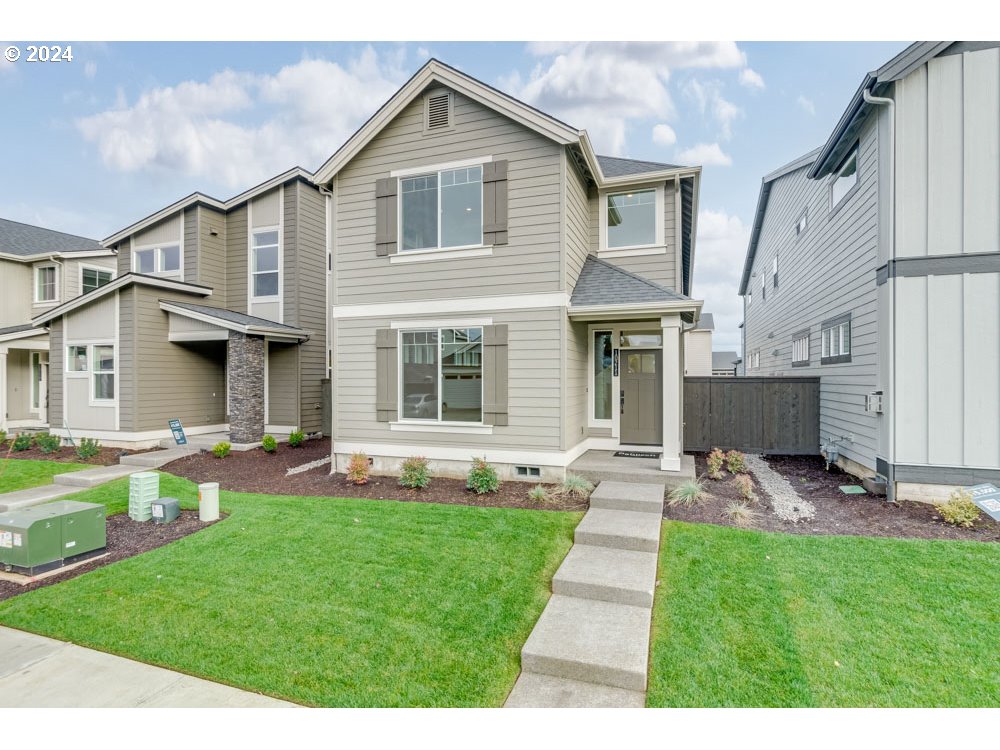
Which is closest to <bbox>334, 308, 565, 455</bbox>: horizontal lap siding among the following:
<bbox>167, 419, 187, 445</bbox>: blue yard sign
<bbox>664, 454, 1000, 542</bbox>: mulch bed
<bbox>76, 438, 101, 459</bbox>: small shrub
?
<bbox>664, 454, 1000, 542</bbox>: mulch bed

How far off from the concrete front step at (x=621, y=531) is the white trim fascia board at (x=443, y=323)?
3681 mm

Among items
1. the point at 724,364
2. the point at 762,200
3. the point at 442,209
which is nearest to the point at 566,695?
the point at 442,209

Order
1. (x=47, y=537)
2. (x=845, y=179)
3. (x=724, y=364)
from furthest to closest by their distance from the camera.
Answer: (x=724, y=364)
(x=845, y=179)
(x=47, y=537)

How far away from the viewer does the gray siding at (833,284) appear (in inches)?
299

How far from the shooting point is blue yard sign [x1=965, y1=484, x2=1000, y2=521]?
538 centimetres

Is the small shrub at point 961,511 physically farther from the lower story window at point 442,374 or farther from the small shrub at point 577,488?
the lower story window at point 442,374

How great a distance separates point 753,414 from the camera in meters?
10.9

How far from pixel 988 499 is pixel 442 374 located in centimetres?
762

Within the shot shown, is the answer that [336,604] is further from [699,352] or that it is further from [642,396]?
[699,352]

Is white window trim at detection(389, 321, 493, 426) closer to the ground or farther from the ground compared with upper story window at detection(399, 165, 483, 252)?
closer to the ground

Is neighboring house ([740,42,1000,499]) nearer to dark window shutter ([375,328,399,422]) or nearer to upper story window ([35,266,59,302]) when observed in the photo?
dark window shutter ([375,328,399,422])

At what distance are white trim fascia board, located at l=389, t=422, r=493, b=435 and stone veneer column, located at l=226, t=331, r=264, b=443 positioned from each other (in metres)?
5.00
